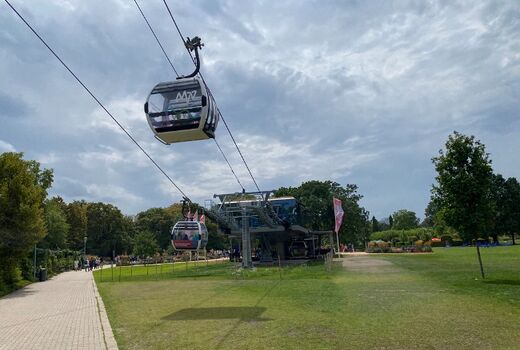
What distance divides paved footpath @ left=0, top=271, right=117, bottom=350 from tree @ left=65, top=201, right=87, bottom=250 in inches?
3094

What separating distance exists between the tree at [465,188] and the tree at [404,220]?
137 meters

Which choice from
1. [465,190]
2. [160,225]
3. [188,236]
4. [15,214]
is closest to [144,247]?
[160,225]

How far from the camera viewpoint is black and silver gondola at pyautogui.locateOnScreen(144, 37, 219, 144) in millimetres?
12859

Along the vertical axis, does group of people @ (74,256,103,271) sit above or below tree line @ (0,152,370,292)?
below

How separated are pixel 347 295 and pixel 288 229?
37.1 m

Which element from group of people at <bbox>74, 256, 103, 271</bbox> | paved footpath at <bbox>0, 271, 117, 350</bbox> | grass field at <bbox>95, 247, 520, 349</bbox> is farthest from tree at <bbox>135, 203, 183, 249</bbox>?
grass field at <bbox>95, 247, 520, 349</bbox>

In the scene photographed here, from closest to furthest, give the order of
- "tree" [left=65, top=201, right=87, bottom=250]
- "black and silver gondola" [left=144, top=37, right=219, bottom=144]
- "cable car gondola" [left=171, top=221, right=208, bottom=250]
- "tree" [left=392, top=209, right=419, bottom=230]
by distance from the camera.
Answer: "black and silver gondola" [left=144, top=37, right=219, bottom=144] < "cable car gondola" [left=171, top=221, right=208, bottom=250] < "tree" [left=65, top=201, right=87, bottom=250] < "tree" [left=392, top=209, right=419, bottom=230]

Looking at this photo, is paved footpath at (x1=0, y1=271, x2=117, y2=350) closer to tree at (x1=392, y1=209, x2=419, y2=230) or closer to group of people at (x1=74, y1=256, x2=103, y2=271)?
group of people at (x1=74, y1=256, x2=103, y2=271)

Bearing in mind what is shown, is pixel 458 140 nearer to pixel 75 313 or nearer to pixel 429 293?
pixel 429 293

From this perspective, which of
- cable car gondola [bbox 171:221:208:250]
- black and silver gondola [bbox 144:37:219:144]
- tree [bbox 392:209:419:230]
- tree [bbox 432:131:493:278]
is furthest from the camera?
tree [bbox 392:209:419:230]

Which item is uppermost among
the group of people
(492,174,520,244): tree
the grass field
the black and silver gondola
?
(492,174,520,244): tree

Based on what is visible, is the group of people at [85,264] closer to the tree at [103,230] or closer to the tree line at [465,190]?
the tree at [103,230]

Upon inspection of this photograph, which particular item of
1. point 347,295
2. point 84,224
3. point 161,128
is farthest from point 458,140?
point 84,224

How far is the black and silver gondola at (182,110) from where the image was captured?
12859 mm
